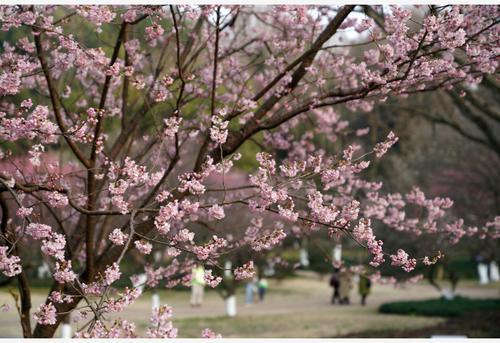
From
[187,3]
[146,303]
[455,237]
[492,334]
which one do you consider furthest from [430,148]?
[187,3]

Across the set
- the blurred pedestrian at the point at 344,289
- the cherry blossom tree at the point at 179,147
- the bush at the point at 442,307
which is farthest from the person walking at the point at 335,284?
the cherry blossom tree at the point at 179,147

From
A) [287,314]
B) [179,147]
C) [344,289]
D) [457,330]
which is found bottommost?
[457,330]

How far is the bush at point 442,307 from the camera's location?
727 inches

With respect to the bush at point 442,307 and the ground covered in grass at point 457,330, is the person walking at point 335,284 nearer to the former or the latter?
the bush at point 442,307

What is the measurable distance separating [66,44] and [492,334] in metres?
12.7

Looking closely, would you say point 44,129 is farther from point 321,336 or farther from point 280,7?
point 321,336

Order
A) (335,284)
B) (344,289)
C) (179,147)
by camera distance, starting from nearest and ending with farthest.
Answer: (179,147), (335,284), (344,289)

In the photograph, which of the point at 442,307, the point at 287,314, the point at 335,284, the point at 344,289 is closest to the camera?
the point at 442,307

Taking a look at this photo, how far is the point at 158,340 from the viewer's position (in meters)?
3.89

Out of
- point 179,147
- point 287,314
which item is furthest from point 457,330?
point 179,147

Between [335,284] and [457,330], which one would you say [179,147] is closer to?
[457,330]

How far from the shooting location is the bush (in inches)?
727

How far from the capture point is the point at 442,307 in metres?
18.9

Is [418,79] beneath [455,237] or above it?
above
